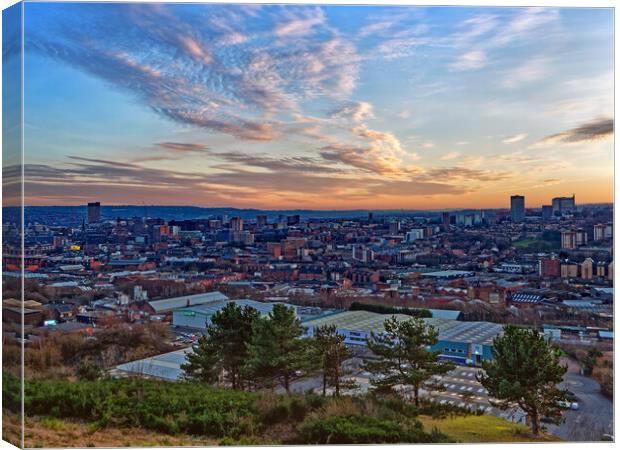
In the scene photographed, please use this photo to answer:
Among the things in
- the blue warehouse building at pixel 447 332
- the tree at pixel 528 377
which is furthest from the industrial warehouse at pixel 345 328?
the tree at pixel 528 377

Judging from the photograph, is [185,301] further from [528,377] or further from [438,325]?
[528,377]

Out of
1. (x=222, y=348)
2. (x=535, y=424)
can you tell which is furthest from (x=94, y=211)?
(x=535, y=424)

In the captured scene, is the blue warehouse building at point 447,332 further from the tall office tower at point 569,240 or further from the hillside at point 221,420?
the tall office tower at point 569,240

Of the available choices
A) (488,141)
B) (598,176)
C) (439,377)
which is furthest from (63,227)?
(598,176)

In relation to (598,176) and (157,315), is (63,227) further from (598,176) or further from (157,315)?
(598,176)

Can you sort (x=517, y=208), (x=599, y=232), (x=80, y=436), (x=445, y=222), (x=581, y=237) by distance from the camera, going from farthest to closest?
(x=445, y=222) < (x=517, y=208) < (x=581, y=237) < (x=599, y=232) < (x=80, y=436)

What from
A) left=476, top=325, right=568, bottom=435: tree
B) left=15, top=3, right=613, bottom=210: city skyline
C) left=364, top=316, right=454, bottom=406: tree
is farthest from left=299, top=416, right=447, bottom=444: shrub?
left=15, top=3, right=613, bottom=210: city skyline

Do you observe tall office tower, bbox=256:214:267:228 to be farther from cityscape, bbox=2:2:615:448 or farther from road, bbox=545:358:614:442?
road, bbox=545:358:614:442

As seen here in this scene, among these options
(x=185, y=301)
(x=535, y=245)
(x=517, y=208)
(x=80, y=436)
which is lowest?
(x=80, y=436)
